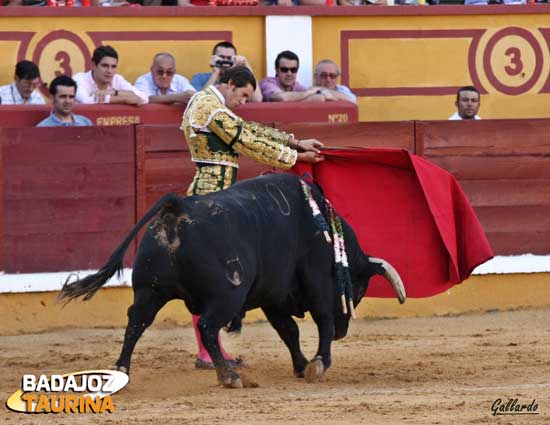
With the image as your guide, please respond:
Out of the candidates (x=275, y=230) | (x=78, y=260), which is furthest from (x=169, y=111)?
(x=275, y=230)

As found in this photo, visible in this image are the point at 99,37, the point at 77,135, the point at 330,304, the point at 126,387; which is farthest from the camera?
the point at 99,37

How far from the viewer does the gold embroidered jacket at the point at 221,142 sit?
564 centimetres

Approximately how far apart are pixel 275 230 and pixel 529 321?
268 centimetres

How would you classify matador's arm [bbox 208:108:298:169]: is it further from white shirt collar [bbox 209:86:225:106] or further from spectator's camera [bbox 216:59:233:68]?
spectator's camera [bbox 216:59:233:68]

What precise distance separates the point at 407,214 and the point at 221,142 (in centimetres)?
111

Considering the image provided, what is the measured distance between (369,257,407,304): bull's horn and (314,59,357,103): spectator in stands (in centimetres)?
258

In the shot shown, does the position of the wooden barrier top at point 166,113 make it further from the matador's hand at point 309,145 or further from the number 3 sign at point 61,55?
the matador's hand at point 309,145

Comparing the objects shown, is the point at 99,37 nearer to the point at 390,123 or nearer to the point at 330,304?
the point at 390,123

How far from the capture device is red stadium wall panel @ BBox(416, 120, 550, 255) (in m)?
8.09

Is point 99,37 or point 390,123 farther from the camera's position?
point 99,37

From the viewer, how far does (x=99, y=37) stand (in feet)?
28.6

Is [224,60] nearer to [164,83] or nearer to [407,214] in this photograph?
[164,83]

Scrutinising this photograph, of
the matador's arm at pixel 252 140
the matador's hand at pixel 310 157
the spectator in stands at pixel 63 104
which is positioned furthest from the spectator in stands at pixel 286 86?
the matador's arm at pixel 252 140

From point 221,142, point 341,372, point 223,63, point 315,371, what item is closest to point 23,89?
point 223,63
